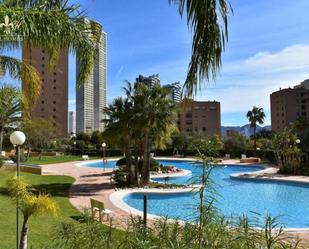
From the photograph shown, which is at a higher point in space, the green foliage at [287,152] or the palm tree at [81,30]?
the palm tree at [81,30]

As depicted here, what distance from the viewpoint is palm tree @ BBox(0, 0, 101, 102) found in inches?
230

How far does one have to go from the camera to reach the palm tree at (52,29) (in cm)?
584

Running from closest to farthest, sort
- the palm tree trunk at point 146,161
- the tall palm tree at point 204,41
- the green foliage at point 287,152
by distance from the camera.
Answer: the tall palm tree at point 204,41 < the palm tree trunk at point 146,161 < the green foliage at point 287,152

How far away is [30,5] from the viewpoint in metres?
6.46

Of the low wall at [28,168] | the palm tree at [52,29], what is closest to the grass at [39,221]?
the palm tree at [52,29]

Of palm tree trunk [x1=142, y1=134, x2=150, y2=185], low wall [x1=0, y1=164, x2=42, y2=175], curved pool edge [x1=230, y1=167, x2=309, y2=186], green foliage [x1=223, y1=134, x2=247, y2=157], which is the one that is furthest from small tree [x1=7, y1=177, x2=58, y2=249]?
green foliage [x1=223, y1=134, x2=247, y2=157]

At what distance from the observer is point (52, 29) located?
249 inches

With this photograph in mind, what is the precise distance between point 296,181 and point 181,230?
21.0 meters

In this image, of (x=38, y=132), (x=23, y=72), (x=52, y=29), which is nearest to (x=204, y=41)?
(x=52, y=29)

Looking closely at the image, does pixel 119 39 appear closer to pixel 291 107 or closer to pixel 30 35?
pixel 30 35

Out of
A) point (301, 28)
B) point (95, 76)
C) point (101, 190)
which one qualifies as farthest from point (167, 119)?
point (301, 28)

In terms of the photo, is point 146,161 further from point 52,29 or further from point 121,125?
point 52,29

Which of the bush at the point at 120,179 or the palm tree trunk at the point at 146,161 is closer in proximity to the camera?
the palm tree trunk at the point at 146,161

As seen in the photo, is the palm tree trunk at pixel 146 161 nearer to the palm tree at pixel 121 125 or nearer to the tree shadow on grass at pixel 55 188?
the palm tree at pixel 121 125
